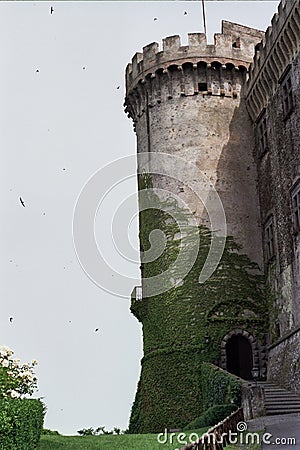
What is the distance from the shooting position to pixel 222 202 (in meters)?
27.4

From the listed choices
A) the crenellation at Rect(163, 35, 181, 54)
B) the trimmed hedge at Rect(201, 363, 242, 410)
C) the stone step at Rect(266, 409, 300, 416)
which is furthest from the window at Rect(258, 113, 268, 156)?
the stone step at Rect(266, 409, 300, 416)

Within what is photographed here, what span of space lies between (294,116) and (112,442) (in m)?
12.8

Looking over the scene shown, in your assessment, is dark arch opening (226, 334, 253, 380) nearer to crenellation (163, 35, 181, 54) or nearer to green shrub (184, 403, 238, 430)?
green shrub (184, 403, 238, 430)

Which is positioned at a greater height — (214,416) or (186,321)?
(186,321)

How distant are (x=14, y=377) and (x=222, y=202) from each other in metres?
14.8

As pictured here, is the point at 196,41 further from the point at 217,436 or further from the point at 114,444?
the point at 217,436

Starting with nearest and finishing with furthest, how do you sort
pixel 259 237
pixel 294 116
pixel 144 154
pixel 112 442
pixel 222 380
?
pixel 112 442 < pixel 222 380 < pixel 294 116 < pixel 259 237 < pixel 144 154

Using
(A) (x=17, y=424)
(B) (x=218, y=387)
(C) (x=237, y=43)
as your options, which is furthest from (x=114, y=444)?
(C) (x=237, y=43)

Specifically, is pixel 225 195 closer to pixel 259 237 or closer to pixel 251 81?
pixel 259 237

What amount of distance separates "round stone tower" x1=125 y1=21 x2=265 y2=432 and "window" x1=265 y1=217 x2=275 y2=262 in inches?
33.7

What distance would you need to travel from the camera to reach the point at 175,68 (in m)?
28.9

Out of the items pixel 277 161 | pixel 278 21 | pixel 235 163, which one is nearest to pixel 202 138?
pixel 235 163

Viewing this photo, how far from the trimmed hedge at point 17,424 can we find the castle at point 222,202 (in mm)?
11317

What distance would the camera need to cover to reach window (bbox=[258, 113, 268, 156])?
2710 centimetres
